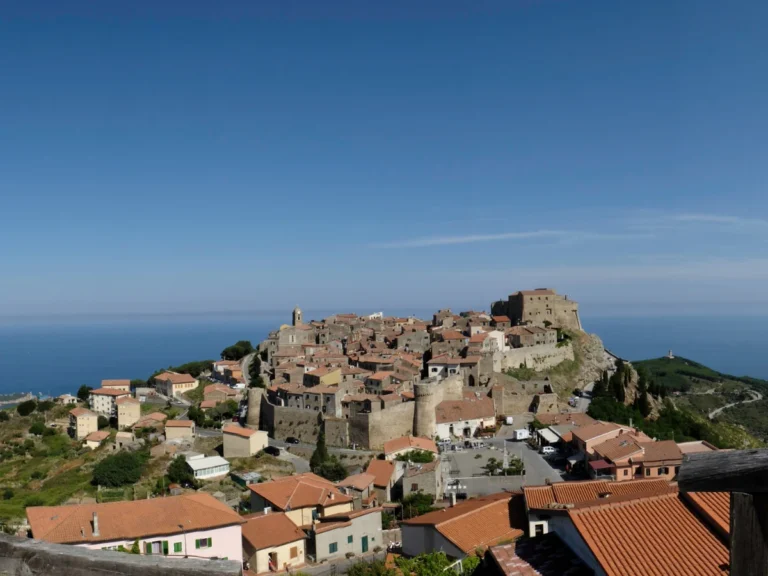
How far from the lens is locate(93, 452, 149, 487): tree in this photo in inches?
1267

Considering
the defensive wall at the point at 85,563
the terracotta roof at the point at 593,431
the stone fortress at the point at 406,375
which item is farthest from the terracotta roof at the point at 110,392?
the defensive wall at the point at 85,563

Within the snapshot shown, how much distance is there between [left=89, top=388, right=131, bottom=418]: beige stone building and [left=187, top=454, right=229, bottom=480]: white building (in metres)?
24.3

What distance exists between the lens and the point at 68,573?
7.00 ft

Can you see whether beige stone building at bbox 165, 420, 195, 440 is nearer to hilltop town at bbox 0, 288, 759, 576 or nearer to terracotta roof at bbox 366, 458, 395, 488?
hilltop town at bbox 0, 288, 759, 576

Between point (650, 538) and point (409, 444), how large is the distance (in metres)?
28.0

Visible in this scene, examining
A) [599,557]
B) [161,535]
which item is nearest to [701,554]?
[599,557]

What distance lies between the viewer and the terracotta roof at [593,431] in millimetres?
30844

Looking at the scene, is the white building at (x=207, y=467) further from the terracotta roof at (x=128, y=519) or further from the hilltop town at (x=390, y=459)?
the terracotta roof at (x=128, y=519)

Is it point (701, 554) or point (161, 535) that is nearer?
point (701, 554)

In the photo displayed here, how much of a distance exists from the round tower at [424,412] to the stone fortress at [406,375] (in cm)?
6

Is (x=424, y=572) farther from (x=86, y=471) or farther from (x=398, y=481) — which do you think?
(x=86, y=471)

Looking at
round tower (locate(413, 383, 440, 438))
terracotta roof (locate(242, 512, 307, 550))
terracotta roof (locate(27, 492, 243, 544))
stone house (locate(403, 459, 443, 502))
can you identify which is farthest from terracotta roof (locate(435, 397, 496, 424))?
terracotta roof (locate(27, 492, 243, 544))

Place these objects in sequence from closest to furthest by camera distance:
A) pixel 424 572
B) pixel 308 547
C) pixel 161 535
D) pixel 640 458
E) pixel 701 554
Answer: pixel 701 554 → pixel 424 572 → pixel 161 535 → pixel 308 547 → pixel 640 458

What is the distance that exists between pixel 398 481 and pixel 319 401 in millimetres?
→ 11871
